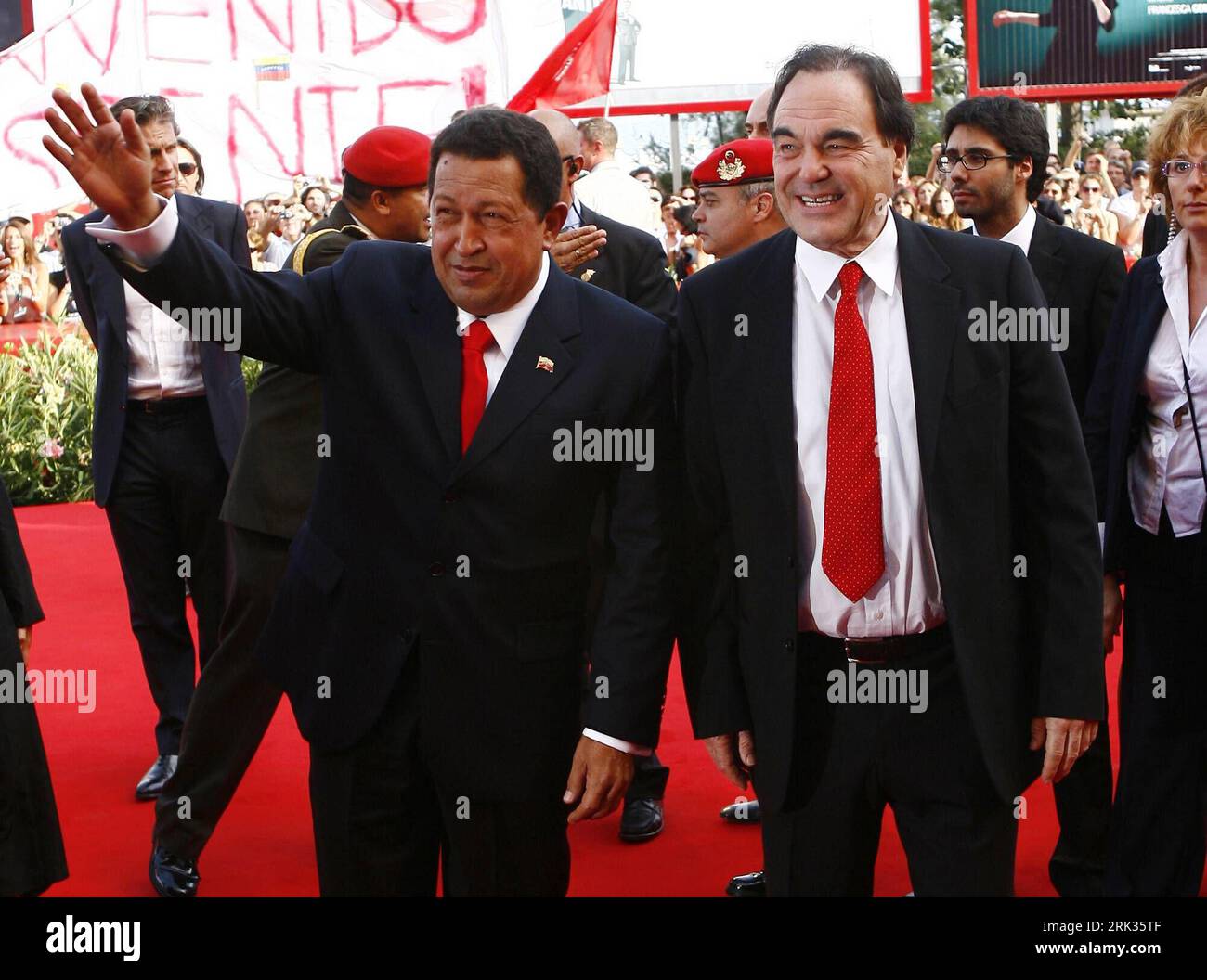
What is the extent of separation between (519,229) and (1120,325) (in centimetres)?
175

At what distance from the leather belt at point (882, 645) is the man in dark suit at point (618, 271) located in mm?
1833

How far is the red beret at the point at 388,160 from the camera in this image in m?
3.87

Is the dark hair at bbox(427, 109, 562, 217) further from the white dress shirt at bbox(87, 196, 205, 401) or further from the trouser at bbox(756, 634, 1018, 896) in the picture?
the white dress shirt at bbox(87, 196, 205, 401)

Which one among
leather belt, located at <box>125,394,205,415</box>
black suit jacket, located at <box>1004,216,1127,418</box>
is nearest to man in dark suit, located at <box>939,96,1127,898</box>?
black suit jacket, located at <box>1004,216,1127,418</box>

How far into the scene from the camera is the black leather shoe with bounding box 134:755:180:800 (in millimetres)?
4809

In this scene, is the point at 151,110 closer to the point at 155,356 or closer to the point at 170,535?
the point at 155,356

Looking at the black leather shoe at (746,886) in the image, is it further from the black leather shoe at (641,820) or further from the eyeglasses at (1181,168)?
the eyeglasses at (1181,168)

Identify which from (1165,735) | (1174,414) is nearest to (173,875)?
(1165,735)

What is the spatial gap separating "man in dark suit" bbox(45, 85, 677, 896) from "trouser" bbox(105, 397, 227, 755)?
230 centimetres

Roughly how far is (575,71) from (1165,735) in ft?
19.5

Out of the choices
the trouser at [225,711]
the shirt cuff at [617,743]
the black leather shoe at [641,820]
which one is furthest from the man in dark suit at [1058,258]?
the trouser at [225,711]

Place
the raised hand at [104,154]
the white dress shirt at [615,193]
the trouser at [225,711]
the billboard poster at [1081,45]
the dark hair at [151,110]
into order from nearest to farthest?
the raised hand at [104,154] → the trouser at [225,711] → the dark hair at [151,110] → the white dress shirt at [615,193] → the billboard poster at [1081,45]

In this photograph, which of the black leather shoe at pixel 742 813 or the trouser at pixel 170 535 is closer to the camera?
the black leather shoe at pixel 742 813

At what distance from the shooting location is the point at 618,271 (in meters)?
4.76
